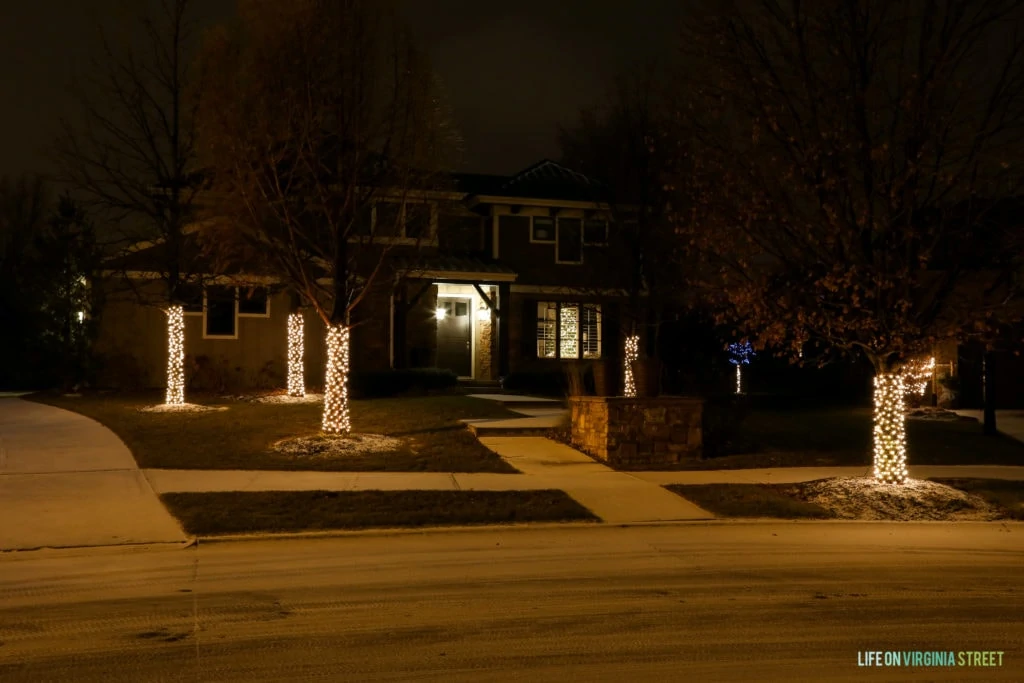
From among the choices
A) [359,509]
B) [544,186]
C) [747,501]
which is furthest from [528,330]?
[359,509]

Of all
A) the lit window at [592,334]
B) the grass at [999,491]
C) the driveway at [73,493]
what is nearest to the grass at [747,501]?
the grass at [999,491]

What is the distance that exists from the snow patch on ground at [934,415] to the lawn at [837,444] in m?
0.71

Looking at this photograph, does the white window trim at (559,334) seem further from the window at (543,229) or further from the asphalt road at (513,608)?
the asphalt road at (513,608)

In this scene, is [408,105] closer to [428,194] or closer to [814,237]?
[428,194]

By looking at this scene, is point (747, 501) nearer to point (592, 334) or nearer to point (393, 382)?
point (393, 382)

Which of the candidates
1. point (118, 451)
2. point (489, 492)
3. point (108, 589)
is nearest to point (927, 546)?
point (489, 492)

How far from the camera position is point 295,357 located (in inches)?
970

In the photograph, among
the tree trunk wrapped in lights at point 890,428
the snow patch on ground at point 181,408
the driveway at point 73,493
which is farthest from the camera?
the snow patch on ground at point 181,408

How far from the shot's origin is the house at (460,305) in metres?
25.9

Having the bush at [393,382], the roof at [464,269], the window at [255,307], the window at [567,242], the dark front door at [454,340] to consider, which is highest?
the window at [567,242]

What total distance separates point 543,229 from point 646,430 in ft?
51.8

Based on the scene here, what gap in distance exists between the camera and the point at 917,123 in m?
12.5

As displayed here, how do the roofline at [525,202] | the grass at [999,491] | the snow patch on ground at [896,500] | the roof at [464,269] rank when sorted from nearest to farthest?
1. the snow patch on ground at [896,500]
2. the grass at [999,491]
3. the roof at [464,269]
4. the roofline at [525,202]

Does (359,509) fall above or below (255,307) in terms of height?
below
